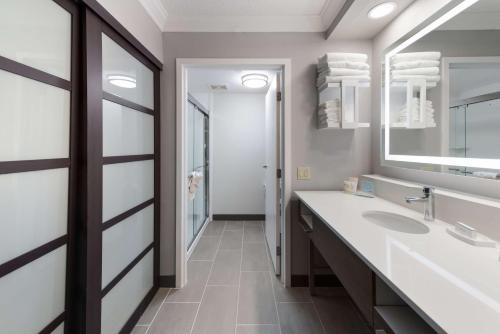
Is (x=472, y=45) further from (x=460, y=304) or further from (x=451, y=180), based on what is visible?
(x=460, y=304)

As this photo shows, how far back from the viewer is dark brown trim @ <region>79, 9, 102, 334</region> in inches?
44.7

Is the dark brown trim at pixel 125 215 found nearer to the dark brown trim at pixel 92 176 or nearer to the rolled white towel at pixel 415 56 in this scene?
the dark brown trim at pixel 92 176

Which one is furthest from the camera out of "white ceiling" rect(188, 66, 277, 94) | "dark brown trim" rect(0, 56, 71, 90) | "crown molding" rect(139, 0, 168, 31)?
"white ceiling" rect(188, 66, 277, 94)

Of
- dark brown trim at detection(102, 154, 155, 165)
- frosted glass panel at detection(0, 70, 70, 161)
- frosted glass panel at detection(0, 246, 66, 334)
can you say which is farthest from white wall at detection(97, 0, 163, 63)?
frosted glass panel at detection(0, 246, 66, 334)

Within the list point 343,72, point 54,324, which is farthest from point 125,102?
point 343,72

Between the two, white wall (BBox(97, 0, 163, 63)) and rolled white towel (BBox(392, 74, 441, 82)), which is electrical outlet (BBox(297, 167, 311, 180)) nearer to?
rolled white towel (BBox(392, 74, 441, 82))

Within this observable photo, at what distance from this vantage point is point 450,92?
1.29m

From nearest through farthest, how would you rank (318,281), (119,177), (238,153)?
(119,177)
(318,281)
(238,153)

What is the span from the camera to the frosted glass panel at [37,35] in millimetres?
819

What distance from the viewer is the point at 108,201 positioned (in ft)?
4.40

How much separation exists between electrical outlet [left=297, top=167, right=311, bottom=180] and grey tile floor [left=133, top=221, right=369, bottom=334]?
1010 mm

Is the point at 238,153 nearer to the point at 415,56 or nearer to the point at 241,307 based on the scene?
the point at 241,307

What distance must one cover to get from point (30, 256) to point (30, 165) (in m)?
0.35

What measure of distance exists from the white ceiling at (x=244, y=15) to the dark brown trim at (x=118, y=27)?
0.35 m
